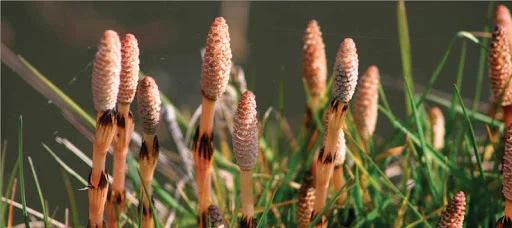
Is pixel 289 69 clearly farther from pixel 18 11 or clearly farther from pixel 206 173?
pixel 206 173

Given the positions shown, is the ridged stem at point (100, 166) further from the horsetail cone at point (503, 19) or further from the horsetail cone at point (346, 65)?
the horsetail cone at point (503, 19)

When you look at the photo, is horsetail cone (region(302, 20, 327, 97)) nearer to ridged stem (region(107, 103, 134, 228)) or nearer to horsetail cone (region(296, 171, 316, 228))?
horsetail cone (region(296, 171, 316, 228))

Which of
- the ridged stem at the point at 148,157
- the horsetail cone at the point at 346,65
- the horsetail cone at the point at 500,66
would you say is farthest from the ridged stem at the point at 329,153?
the horsetail cone at the point at 500,66

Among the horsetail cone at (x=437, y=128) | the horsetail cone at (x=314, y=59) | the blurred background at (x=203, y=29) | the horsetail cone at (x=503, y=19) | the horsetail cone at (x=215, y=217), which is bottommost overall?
the blurred background at (x=203, y=29)

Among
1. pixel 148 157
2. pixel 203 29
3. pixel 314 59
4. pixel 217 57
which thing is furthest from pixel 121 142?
pixel 203 29

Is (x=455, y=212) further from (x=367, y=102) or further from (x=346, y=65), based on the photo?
(x=367, y=102)
